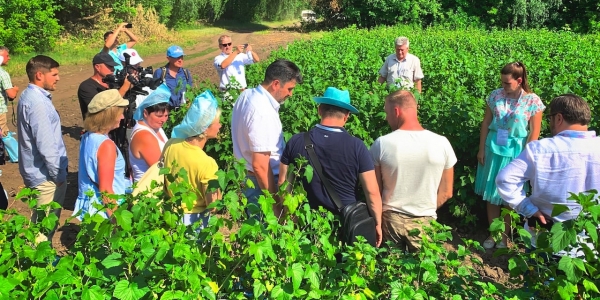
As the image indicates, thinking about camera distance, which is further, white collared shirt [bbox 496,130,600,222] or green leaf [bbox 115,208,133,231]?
white collared shirt [bbox 496,130,600,222]

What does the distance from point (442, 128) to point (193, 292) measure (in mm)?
3972

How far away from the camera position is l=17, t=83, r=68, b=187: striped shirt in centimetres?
397

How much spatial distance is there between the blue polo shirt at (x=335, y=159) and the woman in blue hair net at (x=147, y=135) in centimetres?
108

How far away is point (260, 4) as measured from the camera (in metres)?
42.3

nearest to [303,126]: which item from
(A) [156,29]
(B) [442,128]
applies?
(B) [442,128]

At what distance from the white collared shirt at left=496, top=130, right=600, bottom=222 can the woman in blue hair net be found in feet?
7.64

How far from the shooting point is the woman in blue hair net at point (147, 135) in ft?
12.2

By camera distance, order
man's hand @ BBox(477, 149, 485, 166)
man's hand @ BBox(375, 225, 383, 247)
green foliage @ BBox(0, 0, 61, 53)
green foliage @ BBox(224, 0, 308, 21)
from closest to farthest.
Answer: man's hand @ BBox(375, 225, 383, 247) → man's hand @ BBox(477, 149, 485, 166) → green foliage @ BBox(0, 0, 61, 53) → green foliage @ BBox(224, 0, 308, 21)

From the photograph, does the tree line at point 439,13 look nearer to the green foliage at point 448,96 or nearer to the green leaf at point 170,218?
the green foliage at point 448,96

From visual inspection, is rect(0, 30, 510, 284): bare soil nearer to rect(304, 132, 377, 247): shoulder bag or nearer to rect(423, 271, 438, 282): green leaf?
rect(423, 271, 438, 282): green leaf

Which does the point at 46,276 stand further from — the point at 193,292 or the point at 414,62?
the point at 414,62

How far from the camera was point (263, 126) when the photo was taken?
11.6ft

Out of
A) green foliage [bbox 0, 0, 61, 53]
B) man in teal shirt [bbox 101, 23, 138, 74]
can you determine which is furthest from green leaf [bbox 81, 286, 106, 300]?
green foliage [bbox 0, 0, 61, 53]

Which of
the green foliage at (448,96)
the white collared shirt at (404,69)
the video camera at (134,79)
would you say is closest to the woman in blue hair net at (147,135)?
the green foliage at (448,96)
